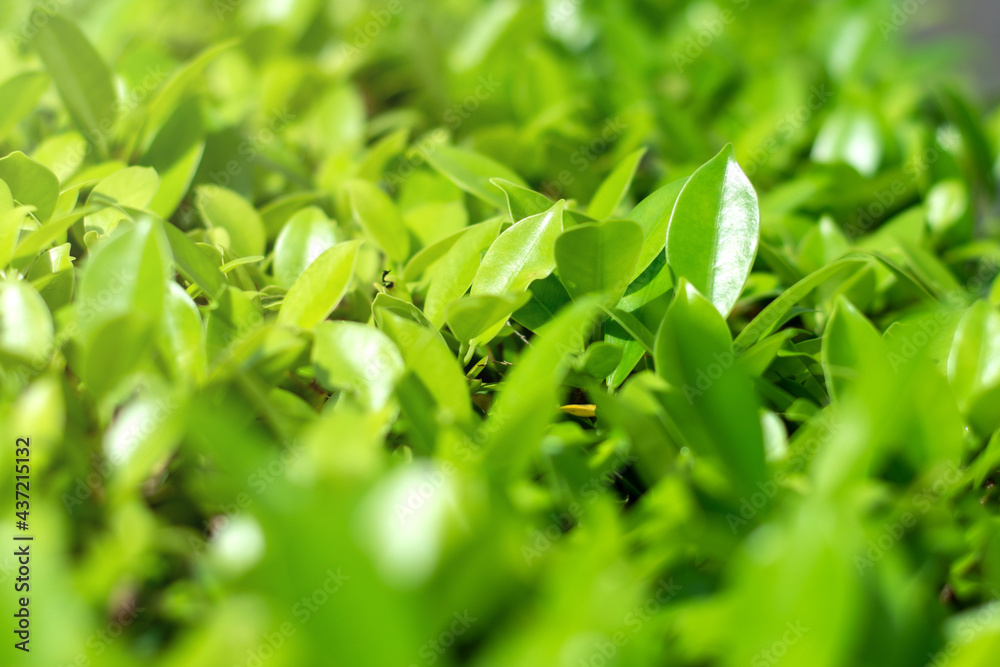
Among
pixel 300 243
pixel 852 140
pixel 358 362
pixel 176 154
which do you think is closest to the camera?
pixel 358 362

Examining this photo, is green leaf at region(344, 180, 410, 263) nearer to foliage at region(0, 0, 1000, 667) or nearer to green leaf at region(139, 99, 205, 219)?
foliage at region(0, 0, 1000, 667)

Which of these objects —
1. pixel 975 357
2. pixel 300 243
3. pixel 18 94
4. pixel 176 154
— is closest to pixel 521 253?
pixel 300 243

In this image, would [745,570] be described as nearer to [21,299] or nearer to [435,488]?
[435,488]

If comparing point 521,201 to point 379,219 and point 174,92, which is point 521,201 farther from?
point 174,92

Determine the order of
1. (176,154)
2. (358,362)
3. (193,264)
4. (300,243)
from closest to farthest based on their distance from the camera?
(358,362)
(193,264)
(300,243)
(176,154)

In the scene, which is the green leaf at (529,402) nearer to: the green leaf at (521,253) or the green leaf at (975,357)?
the green leaf at (521,253)
